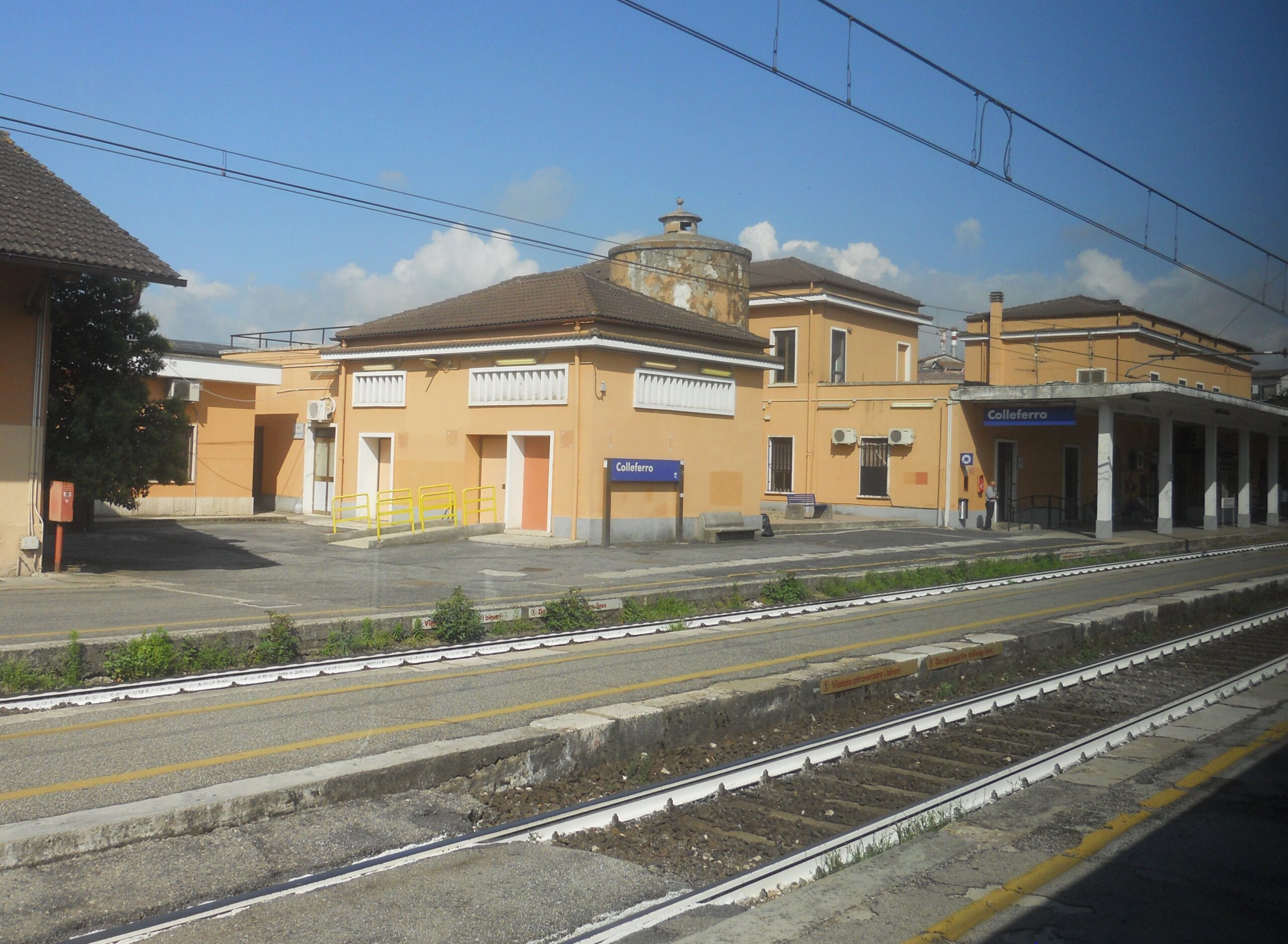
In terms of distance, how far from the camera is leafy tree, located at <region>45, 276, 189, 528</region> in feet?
56.9

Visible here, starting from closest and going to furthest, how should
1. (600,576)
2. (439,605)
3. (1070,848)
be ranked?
(1070,848) → (439,605) → (600,576)

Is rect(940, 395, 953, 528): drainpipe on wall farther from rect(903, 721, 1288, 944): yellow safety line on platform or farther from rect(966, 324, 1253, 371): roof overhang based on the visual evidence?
rect(903, 721, 1288, 944): yellow safety line on platform

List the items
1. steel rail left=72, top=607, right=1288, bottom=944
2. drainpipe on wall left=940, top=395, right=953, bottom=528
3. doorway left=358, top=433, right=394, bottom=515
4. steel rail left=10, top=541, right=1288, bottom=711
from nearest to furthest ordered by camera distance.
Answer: steel rail left=72, top=607, right=1288, bottom=944 < steel rail left=10, top=541, right=1288, bottom=711 < doorway left=358, top=433, right=394, bottom=515 < drainpipe on wall left=940, top=395, right=953, bottom=528

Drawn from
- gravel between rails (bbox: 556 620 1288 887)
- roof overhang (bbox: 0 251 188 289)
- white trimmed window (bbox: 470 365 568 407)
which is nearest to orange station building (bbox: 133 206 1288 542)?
white trimmed window (bbox: 470 365 568 407)

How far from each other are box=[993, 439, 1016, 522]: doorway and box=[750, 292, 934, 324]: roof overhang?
25.9 feet

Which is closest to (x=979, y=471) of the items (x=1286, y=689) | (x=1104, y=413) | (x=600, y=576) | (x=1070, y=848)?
(x=1104, y=413)

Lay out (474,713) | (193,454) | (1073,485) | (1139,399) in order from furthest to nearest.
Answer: (1073,485) < (1139,399) < (193,454) < (474,713)

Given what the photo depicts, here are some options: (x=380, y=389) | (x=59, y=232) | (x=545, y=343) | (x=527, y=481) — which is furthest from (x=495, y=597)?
(x=380, y=389)

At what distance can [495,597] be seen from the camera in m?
16.2

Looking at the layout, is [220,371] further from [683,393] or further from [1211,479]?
[1211,479]

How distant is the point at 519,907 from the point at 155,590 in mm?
12217

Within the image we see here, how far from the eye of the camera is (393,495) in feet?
94.5

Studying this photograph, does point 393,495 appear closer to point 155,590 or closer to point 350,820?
point 155,590

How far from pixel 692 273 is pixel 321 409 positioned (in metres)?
11.7
